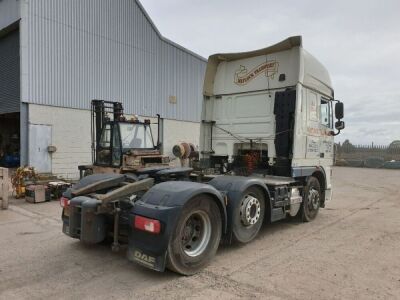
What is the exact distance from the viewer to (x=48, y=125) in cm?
1424

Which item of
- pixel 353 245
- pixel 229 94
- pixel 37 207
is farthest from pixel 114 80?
pixel 353 245

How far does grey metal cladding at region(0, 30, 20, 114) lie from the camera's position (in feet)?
46.9

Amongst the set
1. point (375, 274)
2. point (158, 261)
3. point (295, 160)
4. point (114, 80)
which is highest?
point (114, 80)

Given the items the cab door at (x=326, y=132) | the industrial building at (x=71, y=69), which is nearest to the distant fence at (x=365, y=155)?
the industrial building at (x=71, y=69)

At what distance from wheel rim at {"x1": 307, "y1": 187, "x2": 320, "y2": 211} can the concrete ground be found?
576mm

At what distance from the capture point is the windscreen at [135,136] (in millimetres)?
10688

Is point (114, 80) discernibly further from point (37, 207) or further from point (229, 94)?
point (229, 94)

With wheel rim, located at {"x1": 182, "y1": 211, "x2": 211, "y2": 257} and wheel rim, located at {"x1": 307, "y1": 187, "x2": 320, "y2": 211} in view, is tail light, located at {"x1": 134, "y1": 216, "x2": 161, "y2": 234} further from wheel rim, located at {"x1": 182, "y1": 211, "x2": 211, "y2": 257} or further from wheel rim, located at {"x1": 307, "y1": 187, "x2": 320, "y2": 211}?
wheel rim, located at {"x1": 307, "y1": 187, "x2": 320, "y2": 211}

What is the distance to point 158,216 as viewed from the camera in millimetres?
4039

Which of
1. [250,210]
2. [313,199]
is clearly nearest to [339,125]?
[313,199]

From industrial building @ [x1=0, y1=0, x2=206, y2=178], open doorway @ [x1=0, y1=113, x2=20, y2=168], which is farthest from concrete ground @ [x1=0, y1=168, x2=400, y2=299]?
open doorway @ [x1=0, y1=113, x2=20, y2=168]

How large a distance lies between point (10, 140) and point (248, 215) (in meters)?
19.8

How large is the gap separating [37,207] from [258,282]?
7065mm

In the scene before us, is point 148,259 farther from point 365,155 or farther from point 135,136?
point 365,155
